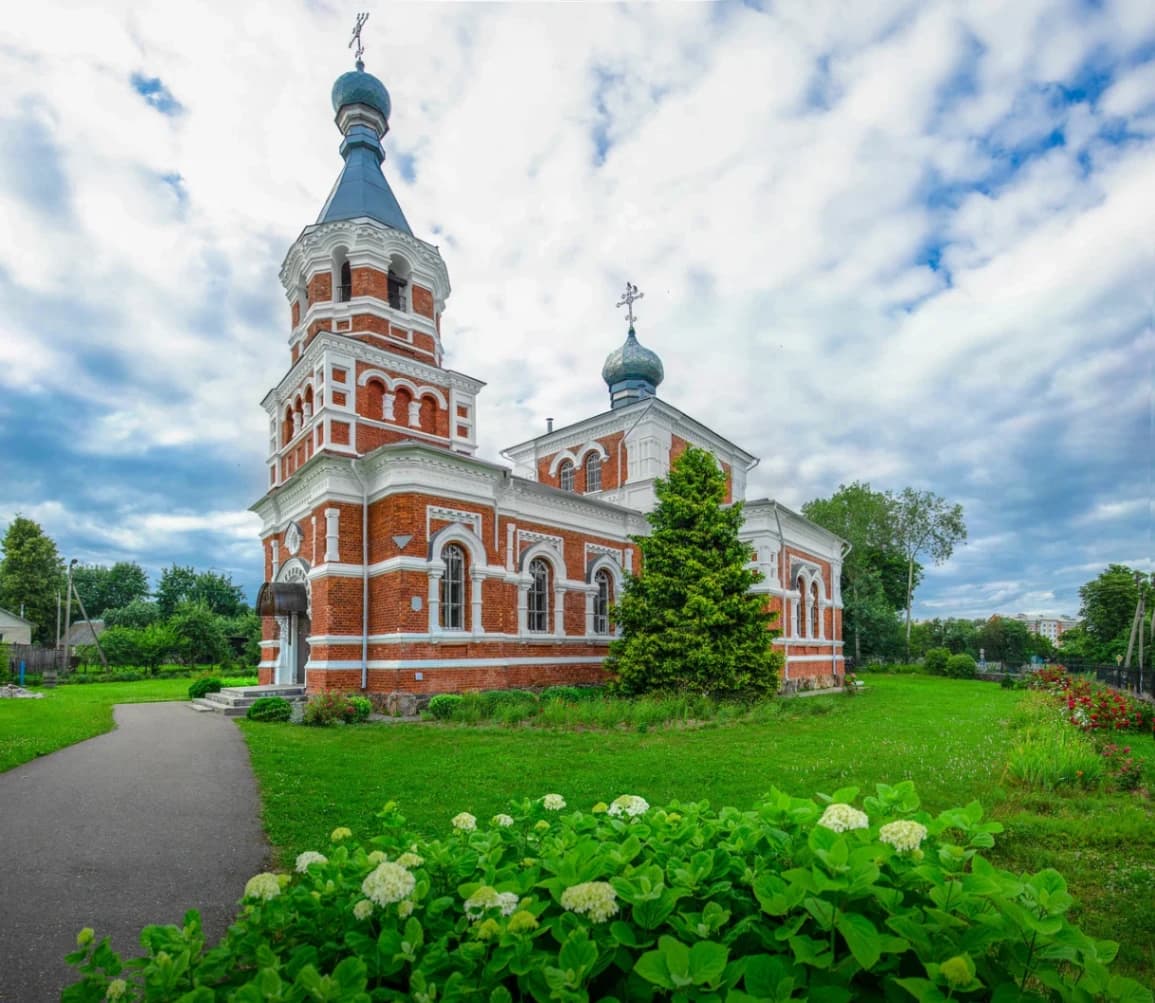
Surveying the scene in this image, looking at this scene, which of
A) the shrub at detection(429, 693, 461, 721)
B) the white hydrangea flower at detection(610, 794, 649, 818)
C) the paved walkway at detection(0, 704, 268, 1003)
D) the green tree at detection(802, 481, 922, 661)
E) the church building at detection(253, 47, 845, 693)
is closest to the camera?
the white hydrangea flower at detection(610, 794, 649, 818)

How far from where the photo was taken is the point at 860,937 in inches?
71.1

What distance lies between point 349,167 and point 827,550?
72.3 feet

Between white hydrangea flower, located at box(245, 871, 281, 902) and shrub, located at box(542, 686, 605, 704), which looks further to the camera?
shrub, located at box(542, 686, 605, 704)

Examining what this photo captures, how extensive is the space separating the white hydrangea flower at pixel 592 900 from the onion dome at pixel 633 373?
85.0 ft

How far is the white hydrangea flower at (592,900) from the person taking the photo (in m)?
1.99

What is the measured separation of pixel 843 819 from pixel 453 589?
590 inches

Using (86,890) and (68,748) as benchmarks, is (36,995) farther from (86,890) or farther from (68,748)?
(68,748)

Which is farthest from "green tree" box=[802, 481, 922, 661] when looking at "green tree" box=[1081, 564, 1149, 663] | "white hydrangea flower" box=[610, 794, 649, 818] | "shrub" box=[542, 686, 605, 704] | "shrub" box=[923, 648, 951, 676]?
"white hydrangea flower" box=[610, 794, 649, 818]

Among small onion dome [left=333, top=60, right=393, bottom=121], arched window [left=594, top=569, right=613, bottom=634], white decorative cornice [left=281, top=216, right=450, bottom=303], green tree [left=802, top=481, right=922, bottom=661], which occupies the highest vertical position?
small onion dome [left=333, top=60, right=393, bottom=121]

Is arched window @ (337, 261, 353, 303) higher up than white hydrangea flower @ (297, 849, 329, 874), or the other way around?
arched window @ (337, 261, 353, 303)

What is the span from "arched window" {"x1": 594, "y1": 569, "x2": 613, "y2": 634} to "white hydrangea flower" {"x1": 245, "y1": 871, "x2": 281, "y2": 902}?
19020mm

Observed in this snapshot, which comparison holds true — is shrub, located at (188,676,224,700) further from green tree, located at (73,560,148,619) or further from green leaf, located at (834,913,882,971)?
green tree, located at (73,560,148,619)

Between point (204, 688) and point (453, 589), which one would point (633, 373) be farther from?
point (204, 688)

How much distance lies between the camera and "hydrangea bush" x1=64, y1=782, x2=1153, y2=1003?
175 centimetres
